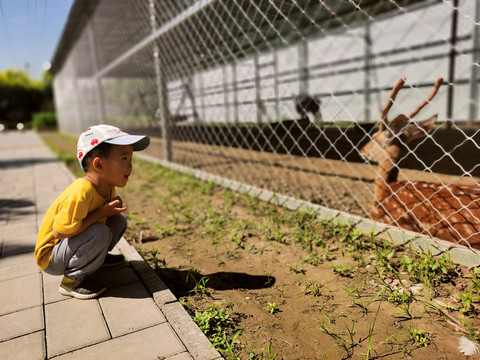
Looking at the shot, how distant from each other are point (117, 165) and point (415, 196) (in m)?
1.84

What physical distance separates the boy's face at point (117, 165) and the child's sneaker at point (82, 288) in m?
0.57

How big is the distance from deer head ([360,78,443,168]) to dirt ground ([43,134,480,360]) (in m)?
0.59

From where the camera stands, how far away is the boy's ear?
160 cm

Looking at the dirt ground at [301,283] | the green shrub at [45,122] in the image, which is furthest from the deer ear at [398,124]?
the green shrub at [45,122]

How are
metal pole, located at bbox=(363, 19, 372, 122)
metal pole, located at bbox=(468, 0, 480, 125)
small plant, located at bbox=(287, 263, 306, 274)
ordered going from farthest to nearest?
1. metal pole, located at bbox=(363, 19, 372, 122)
2. metal pole, located at bbox=(468, 0, 480, 125)
3. small plant, located at bbox=(287, 263, 306, 274)

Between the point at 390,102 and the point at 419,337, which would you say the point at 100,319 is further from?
the point at 390,102

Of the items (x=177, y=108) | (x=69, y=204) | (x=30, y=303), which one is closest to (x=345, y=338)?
(x=69, y=204)

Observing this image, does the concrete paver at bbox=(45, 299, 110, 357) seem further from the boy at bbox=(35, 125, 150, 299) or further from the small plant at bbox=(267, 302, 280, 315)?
the small plant at bbox=(267, 302, 280, 315)

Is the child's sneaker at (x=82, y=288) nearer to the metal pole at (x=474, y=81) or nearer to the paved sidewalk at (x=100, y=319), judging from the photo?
the paved sidewalk at (x=100, y=319)

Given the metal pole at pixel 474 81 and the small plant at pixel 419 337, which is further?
the metal pole at pixel 474 81

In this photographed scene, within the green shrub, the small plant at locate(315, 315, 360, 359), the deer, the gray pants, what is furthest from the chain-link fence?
the green shrub

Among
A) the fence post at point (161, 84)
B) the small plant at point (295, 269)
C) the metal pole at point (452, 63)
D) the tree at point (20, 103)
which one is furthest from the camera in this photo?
the tree at point (20, 103)

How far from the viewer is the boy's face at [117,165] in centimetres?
163

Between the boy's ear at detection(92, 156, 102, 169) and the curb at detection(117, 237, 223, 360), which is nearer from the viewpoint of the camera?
the curb at detection(117, 237, 223, 360)
